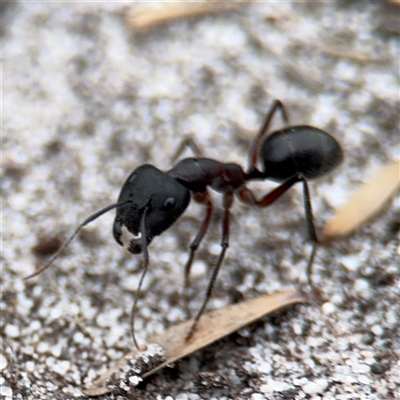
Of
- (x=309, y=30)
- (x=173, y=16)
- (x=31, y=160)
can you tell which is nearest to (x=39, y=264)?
(x=31, y=160)

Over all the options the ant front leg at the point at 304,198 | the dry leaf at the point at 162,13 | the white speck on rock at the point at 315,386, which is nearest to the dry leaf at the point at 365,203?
the ant front leg at the point at 304,198

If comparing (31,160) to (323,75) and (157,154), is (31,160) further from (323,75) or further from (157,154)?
(323,75)

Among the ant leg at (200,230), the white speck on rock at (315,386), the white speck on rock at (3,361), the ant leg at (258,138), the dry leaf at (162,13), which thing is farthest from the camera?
the dry leaf at (162,13)

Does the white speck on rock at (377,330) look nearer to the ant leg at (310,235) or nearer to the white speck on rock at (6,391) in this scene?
the ant leg at (310,235)

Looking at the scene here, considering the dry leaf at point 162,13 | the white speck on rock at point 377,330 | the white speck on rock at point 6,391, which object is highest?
the dry leaf at point 162,13

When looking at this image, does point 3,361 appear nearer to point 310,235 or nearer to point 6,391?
point 6,391

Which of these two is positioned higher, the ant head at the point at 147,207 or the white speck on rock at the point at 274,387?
the ant head at the point at 147,207

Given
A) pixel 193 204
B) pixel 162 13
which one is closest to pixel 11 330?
pixel 193 204
